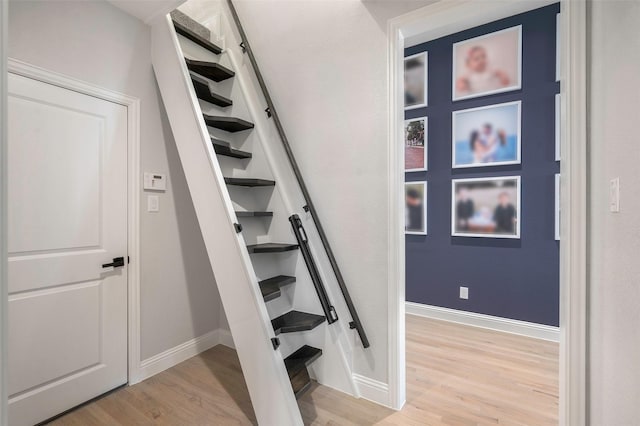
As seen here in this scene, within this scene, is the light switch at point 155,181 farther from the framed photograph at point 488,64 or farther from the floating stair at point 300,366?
the framed photograph at point 488,64

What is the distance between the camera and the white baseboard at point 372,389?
186cm

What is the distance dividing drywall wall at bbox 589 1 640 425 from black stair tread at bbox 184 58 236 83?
228 centimetres

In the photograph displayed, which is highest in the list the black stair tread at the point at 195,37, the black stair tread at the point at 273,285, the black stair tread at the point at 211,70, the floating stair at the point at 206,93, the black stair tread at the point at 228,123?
the black stair tread at the point at 195,37

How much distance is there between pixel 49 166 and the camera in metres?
1.75

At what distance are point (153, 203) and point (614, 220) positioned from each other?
106 inches

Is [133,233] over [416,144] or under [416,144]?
under

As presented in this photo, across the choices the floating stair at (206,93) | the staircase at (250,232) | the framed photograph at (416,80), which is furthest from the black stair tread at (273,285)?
the framed photograph at (416,80)

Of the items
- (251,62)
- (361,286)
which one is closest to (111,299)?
(361,286)

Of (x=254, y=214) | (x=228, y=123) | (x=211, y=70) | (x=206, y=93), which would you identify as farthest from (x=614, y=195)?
(x=211, y=70)

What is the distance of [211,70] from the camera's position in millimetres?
2346

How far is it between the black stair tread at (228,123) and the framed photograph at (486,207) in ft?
7.49

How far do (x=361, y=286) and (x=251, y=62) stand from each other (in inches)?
77.6

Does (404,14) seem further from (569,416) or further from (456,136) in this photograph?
(569,416)

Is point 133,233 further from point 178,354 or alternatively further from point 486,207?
point 486,207
